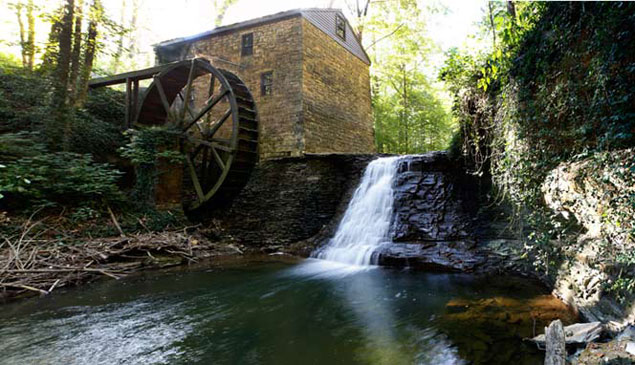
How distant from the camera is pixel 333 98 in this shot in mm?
10617

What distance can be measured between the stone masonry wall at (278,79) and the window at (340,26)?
226 centimetres

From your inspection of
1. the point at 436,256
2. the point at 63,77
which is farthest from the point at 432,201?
the point at 63,77

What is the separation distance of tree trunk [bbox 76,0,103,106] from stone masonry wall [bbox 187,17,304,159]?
3.59 meters

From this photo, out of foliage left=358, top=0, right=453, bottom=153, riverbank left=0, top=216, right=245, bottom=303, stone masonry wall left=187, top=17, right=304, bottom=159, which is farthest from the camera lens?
foliage left=358, top=0, right=453, bottom=153

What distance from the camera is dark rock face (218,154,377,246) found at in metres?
Answer: 7.95

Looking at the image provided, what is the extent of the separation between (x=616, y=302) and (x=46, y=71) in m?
11.4

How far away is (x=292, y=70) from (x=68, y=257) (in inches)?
271

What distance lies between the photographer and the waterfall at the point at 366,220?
6434 millimetres

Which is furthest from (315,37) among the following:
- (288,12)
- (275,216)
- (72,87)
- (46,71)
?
(46,71)

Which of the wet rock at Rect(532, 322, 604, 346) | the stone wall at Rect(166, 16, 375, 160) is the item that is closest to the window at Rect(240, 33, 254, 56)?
the stone wall at Rect(166, 16, 375, 160)

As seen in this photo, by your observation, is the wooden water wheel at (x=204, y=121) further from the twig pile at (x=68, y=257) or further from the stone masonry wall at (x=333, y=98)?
the twig pile at (x=68, y=257)

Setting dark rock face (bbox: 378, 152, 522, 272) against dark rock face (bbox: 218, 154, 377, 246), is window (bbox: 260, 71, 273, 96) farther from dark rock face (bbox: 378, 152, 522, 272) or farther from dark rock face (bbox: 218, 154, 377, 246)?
dark rock face (bbox: 378, 152, 522, 272)

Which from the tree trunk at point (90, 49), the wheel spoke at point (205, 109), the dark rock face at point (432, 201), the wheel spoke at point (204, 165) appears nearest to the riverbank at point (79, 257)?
the wheel spoke at point (204, 165)

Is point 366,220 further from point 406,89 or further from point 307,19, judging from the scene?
point 406,89
